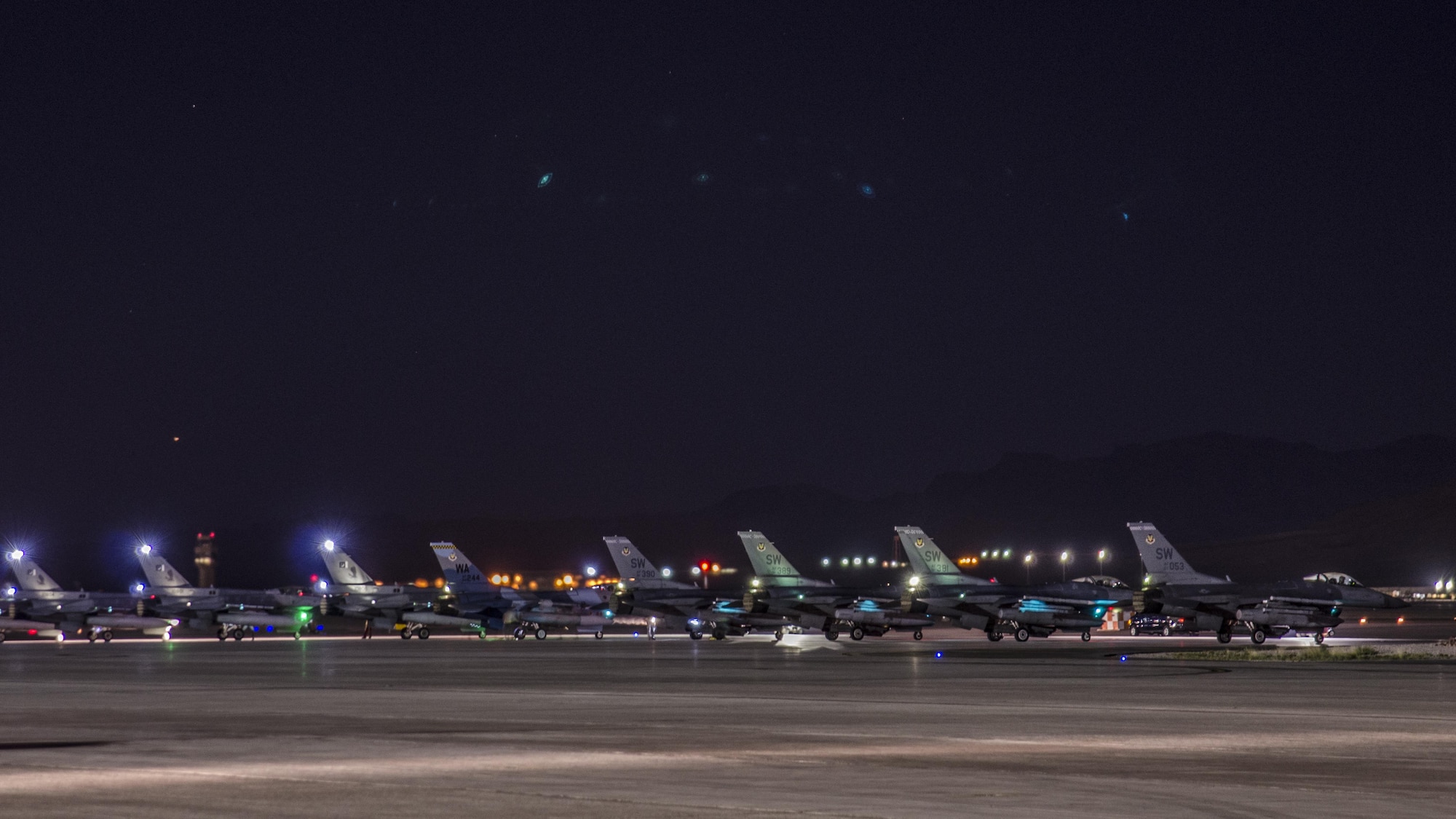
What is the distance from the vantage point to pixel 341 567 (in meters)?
101

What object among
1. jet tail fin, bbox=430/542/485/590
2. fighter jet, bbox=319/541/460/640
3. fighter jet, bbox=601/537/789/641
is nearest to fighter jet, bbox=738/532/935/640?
fighter jet, bbox=601/537/789/641

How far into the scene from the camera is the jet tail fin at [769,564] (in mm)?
87812

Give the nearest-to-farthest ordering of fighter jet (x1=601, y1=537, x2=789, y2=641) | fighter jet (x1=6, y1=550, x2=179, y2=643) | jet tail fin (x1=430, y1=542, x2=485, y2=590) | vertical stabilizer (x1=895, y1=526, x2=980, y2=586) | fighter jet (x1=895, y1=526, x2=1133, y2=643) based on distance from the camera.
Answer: fighter jet (x1=895, y1=526, x2=1133, y2=643) → vertical stabilizer (x1=895, y1=526, x2=980, y2=586) → fighter jet (x1=601, y1=537, x2=789, y2=641) → jet tail fin (x1=430, y1=542, x2=485, y2=590) → fighter jet (x1=6, y1=550, x2=179, y2=643)

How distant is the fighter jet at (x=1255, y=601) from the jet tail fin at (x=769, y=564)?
19693mm

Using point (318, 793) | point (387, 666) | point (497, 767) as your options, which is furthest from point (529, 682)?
point (318, 793)

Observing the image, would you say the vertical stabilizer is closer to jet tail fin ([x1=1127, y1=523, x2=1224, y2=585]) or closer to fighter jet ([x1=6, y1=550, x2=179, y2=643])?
jet tail fin ([x1=1127, y1=523, x2=1224, y2=585])

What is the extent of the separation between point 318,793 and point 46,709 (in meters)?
15.2

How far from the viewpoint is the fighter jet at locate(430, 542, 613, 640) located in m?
90.1

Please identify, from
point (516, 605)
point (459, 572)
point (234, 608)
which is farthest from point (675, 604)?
point (234, 608)

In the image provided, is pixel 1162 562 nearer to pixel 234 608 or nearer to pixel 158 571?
pixel 234 608

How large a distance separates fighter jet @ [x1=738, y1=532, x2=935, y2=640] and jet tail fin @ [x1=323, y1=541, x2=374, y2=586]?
2511 centimetres

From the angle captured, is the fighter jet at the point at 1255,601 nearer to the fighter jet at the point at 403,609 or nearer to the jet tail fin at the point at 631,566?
the jet tail fin at the point at 631,566

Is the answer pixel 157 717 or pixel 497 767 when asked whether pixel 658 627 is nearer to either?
pixel 157 717

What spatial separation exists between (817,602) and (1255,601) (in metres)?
22.0
